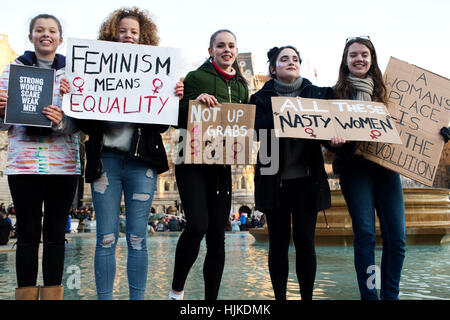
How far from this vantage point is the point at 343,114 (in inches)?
138

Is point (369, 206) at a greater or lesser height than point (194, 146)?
lesser

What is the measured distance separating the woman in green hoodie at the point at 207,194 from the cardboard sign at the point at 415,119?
1.26m

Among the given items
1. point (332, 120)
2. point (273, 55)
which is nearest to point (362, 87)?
point (332, 120)

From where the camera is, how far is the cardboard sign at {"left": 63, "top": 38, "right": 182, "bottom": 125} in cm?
335

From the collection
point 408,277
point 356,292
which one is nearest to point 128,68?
point 356,292

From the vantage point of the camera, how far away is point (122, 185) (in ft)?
10.6

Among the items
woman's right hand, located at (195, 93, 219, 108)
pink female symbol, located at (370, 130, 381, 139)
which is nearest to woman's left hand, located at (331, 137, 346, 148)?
pink female symbol, located at (370, 130, 381, 139)

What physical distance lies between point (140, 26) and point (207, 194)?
1.56 m

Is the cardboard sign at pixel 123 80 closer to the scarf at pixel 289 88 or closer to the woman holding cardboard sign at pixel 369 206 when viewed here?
the scarf at pixel 289 88

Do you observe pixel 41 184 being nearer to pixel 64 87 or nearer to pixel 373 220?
pixel 64 87

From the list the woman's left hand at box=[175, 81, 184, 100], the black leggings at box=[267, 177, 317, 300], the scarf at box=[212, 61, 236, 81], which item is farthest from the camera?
the scarf at box=[212, 61, 236, 81]

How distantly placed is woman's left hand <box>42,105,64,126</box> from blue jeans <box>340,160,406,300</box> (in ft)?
7.64

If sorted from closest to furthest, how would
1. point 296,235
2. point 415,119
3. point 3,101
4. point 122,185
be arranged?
point 3,101
point 122,185
point 296,235
point 415,119

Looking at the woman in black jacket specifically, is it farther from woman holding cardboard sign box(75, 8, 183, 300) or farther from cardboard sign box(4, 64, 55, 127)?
cardboard sign box(4, 64, 55, 127)
